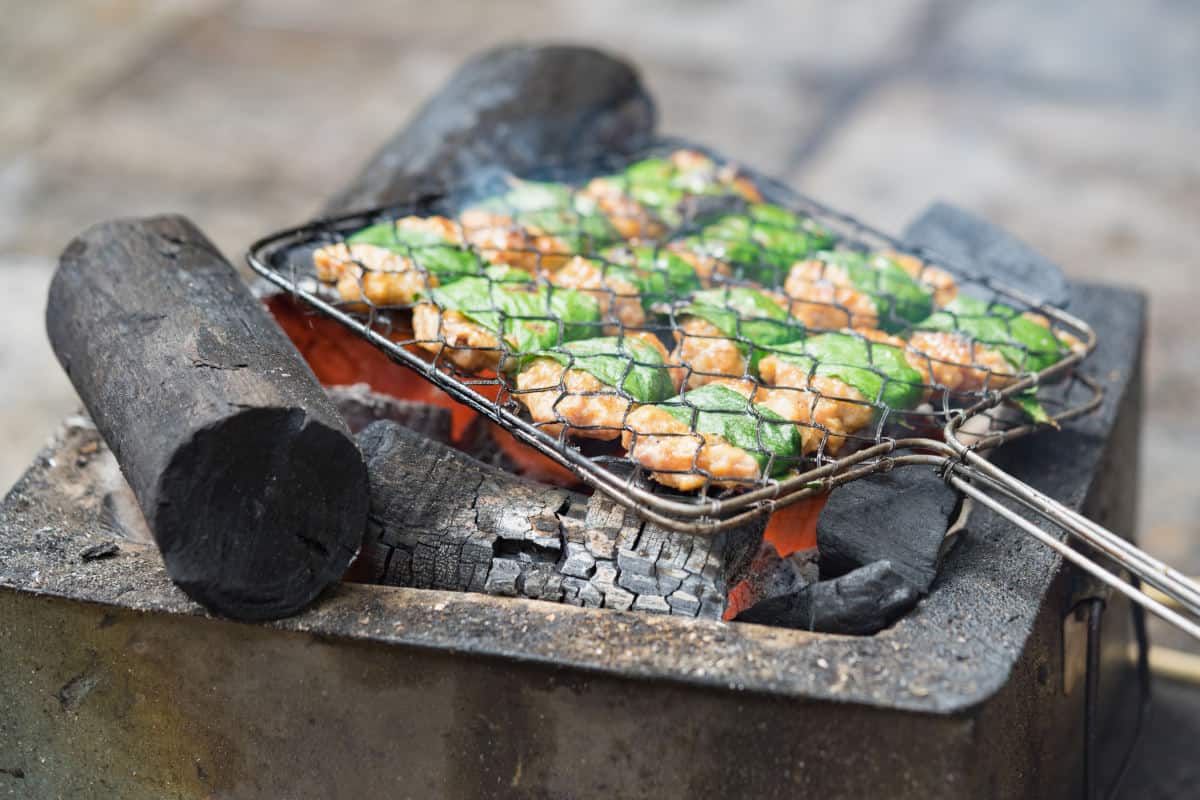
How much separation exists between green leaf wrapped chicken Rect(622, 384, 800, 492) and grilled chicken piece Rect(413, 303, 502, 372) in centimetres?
30

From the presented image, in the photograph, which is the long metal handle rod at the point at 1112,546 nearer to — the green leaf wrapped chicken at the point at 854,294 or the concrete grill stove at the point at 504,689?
the concrete grill stove at the point at 504,689

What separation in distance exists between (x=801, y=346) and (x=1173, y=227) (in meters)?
3.81

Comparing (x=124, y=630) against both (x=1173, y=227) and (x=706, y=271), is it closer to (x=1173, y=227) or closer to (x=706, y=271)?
(x=706, y=271)

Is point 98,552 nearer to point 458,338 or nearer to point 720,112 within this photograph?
point 458,338

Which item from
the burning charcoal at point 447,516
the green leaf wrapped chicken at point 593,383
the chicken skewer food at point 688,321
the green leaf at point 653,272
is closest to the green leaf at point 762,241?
the chicken skewer food at point 688,321

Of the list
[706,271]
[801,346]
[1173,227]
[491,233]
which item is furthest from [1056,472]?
[1173,227]

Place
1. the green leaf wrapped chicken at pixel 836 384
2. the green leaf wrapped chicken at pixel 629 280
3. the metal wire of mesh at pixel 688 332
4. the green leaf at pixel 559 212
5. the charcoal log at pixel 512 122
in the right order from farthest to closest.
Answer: the charcoal log at pixel 512 122
the green leaf at pixel 559 212
the green leaf wrapped chicken at pixel 629 280
the green leaf wrapped chicken at pixel 836 384
the metal wire of mesh at pixel 688 332

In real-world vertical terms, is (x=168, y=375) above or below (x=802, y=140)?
above

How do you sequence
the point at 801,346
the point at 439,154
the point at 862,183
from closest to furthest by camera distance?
the point at 801,346, the point at 439,154, the point at 862,183

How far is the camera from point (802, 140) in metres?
5.99

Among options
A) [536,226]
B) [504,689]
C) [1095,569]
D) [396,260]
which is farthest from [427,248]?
[1095,569]

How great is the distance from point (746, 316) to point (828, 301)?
0.71 feet

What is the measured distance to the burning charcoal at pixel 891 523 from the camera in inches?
68.9

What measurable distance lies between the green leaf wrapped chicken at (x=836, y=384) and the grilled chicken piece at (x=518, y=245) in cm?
52
